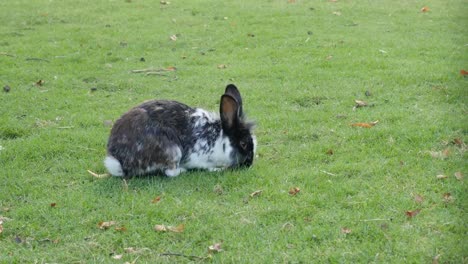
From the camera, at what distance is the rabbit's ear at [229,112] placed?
6.52 meters

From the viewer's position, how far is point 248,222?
5473 millimetres

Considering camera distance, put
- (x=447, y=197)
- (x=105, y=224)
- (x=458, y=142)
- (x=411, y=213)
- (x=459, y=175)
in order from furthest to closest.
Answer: (x=458, y=142) < (x=459, y=175) < (x=447, y=197) < (x=105, y=224) < (x=411, y=213)

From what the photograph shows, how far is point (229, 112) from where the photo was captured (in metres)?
6.64

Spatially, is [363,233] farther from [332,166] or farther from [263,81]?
[263,81]

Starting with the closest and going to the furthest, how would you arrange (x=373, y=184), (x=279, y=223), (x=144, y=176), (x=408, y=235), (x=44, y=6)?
(x=408, y=235), (x=279, y=223), (x=373, y=184), (x=144, y=176), (x=44, y=6)

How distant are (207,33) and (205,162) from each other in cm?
737

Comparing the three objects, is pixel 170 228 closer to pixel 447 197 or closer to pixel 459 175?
pixel 447 197

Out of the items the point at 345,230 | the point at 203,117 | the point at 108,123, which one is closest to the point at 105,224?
the point at 203,117

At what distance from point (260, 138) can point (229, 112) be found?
122 centimetres

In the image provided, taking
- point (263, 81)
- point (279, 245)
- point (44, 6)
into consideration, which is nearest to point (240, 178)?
point (279, 245)

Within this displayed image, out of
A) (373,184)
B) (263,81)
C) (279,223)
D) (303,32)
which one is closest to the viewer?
(279,223)

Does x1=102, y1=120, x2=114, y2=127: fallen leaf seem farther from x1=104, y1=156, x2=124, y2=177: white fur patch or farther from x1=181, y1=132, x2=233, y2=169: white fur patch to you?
x1=181, y1=132, x2=233, y2=169: white fur patch

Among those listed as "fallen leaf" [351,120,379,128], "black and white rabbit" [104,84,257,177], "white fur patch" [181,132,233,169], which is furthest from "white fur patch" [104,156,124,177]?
"fallen leaf" [351,120,379,128]

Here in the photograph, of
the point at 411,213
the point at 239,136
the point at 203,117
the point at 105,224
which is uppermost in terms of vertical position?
the point at 203,117
